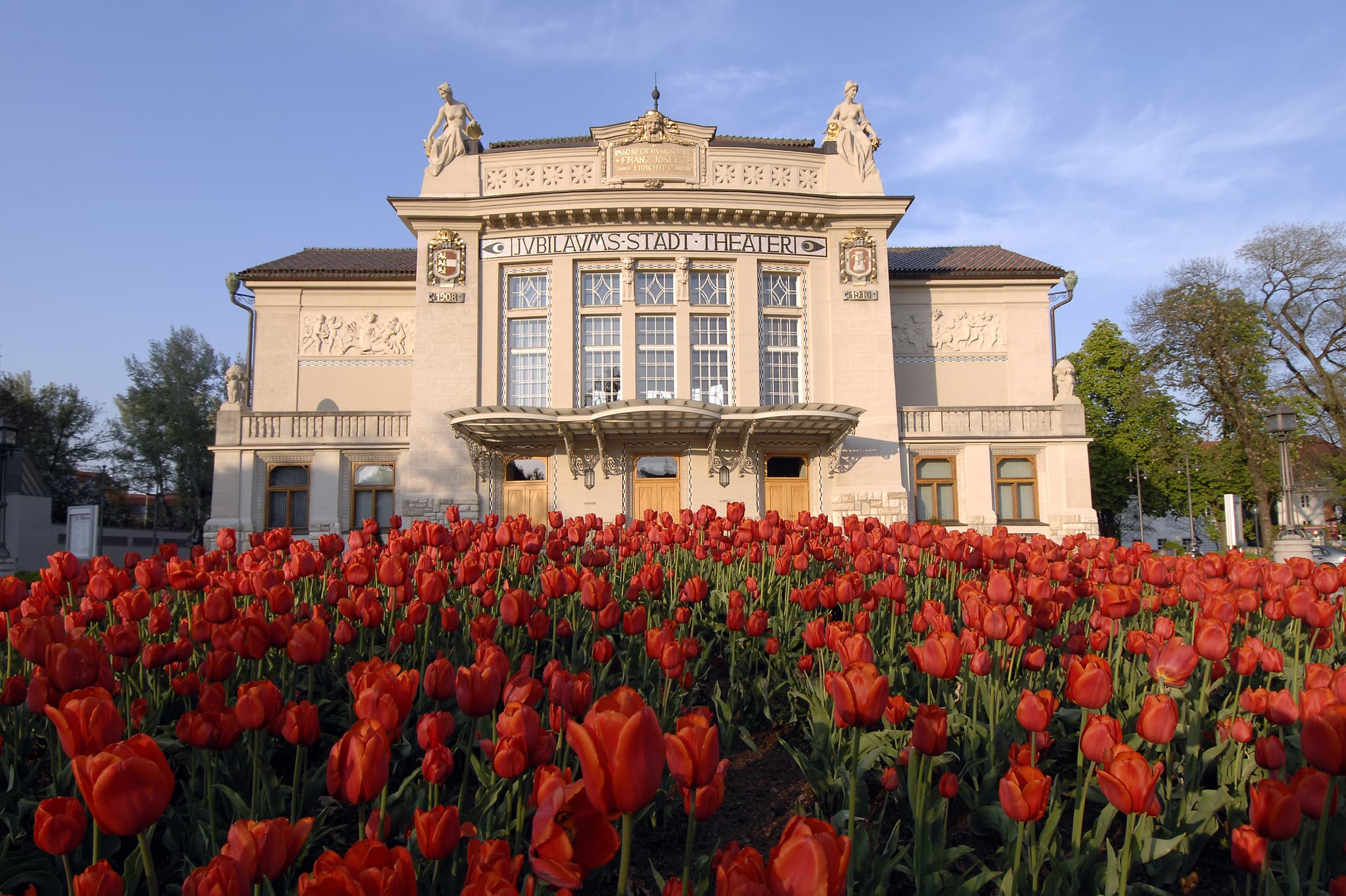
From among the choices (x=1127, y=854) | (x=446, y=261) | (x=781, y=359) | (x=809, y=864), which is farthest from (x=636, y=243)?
(x=809, y=864)

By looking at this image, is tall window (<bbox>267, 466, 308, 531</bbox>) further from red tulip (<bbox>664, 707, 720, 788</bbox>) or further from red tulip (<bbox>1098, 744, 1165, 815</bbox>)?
red tulip (<bbox>1098, 744, 1165, 815</bbox>)

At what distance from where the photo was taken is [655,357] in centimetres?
2381

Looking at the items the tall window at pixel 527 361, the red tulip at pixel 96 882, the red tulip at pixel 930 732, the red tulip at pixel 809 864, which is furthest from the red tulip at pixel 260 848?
the tall window at pixel 527 361

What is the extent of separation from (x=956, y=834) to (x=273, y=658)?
11.9 ft

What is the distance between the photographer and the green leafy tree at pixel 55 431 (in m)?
42.0

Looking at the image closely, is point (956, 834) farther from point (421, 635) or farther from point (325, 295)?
point (325, 295)

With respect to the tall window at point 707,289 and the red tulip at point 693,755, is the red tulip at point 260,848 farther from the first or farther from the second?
the tall window at point 707,289

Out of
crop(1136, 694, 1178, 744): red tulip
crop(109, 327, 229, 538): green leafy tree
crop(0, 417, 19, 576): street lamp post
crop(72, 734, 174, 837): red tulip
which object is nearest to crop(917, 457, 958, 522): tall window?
crop(1136, 694, 1178, 744): red tulip

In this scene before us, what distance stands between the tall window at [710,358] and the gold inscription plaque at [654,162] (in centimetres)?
437

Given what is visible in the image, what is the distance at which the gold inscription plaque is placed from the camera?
931 inches

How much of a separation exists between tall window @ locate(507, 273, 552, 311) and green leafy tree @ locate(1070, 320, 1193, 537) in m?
23.9

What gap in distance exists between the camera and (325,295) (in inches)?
1007

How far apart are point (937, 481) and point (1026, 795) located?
75.0 ft

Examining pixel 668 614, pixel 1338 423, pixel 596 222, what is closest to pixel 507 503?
pixel 596 222
